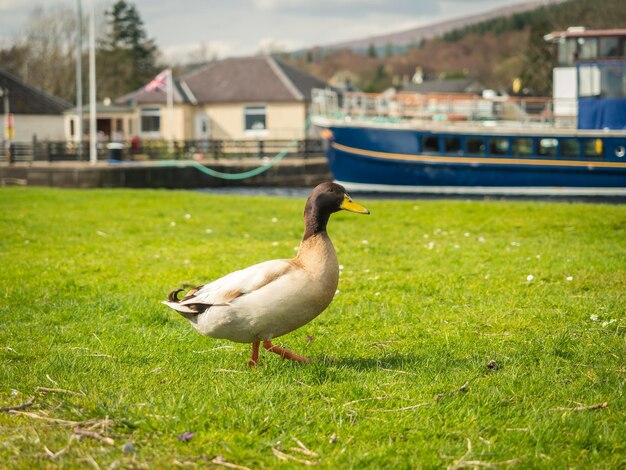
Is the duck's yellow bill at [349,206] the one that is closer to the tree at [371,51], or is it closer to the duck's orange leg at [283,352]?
the duck's orange leg at [283,352]

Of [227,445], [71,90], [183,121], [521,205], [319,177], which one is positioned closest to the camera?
[227,445]

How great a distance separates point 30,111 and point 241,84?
1783 centimetres

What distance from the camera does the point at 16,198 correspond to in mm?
19719

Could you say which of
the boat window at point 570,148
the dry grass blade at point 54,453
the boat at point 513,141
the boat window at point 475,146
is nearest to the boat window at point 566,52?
the boat at point 513,141

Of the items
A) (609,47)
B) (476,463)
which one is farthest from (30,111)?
(476,463)

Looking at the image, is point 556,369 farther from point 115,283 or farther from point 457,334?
point 115,283

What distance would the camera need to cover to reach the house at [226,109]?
183 feet

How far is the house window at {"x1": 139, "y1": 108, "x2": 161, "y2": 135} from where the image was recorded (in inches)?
2227

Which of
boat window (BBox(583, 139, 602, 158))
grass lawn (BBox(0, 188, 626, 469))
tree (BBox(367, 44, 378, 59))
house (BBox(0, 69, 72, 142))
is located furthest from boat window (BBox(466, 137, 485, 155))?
tree (BBox(367, 44, 378, 59))

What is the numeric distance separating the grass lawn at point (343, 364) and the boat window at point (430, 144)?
61.7 ft

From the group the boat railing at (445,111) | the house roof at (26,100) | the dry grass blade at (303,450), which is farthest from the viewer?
the house roof at (26,100)

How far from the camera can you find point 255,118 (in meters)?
57.2

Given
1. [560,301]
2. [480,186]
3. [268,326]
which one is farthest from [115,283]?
[480,186]

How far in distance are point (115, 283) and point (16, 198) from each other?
12.1 meters
